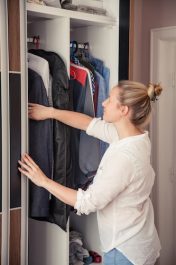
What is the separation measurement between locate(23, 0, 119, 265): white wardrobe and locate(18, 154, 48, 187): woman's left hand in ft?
1.50

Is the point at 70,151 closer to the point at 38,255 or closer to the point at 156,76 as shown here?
the point at 38,255

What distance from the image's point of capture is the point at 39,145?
212 cm

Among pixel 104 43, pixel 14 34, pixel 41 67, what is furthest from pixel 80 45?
pixel 14 34

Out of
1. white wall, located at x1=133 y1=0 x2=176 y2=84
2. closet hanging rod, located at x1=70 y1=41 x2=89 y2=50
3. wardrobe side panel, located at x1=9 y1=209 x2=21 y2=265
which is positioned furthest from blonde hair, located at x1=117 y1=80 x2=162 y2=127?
white wall, located at x1=133 y1=0 x2=176 y2=84

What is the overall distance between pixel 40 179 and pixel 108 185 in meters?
0.35

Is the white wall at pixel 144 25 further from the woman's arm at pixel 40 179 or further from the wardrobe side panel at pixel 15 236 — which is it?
the wardrobe side panel at pixel 15 236

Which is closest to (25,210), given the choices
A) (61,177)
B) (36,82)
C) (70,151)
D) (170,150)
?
(61,177)

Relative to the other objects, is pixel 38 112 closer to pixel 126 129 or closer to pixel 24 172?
pixel 24 172

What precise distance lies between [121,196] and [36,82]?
74cm

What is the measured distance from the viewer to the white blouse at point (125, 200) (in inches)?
72.2

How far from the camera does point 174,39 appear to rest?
314cm

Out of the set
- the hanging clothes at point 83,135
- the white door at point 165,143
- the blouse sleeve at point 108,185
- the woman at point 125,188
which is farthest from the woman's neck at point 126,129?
the white door at point 165,143

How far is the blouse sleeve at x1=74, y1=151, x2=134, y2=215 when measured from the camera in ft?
5.97

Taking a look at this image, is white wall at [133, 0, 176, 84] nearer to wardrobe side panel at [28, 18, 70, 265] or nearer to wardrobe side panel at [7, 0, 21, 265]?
wardrobe side panel at [28, 18, 70, 265]
